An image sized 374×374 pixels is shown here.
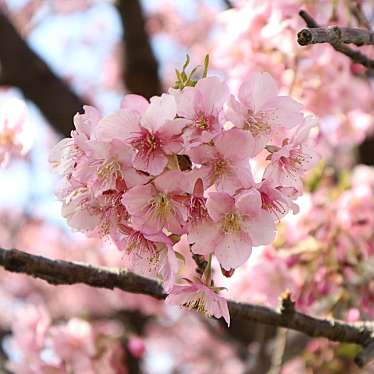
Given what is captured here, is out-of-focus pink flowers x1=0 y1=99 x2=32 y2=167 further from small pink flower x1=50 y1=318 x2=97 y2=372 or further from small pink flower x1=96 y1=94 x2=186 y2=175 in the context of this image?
small pink flower x1=50 y1=318 x2=97 y2=372

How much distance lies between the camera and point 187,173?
42.6 inches

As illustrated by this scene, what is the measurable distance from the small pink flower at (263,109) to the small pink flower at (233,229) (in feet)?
0.26

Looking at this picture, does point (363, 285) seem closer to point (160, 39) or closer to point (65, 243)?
point (65, 243)

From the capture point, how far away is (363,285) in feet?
6.64

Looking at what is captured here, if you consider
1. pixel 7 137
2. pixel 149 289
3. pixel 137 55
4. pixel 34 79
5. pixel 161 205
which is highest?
pixel 161 205

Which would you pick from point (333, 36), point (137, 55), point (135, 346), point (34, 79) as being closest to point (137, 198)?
point (333, 36)

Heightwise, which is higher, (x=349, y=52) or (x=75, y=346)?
(x=349, y=52)

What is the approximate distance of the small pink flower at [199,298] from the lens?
116 centimetres

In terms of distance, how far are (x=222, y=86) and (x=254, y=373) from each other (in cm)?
152

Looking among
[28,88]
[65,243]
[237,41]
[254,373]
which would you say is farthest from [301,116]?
[65,243]

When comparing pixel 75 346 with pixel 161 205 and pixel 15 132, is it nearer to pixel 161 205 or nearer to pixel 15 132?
pixel 15 132

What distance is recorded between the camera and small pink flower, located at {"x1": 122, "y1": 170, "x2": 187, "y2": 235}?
107cm

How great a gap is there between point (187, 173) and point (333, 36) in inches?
11.2

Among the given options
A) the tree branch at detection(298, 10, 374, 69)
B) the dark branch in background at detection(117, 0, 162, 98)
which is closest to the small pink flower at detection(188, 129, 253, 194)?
the tree branch at detection(298, 10, 374, 69)
